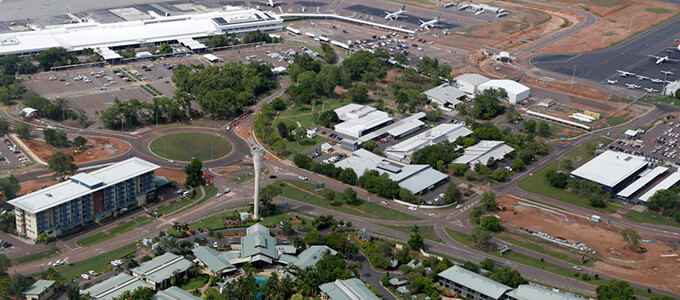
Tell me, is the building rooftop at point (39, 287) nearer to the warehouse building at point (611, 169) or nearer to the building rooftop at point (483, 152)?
the building rooftop at point (483, 152)

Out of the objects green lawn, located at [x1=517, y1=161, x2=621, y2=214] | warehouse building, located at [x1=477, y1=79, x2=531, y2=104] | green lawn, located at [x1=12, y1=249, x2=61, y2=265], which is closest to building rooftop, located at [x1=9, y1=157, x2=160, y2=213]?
green lawn, located at [x1=12, y1=249, x2=61, y2=265]

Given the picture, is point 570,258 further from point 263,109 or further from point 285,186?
point 263,109

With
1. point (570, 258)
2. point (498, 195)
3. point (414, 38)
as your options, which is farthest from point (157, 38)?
point (570, 258)

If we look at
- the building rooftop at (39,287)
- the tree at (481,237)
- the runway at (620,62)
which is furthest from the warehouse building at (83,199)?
the runway at (620,62)

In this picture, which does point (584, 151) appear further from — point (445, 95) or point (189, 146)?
point (189, 146)

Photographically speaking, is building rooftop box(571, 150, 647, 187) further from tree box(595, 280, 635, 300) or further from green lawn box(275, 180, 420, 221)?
green lawn box(275, 180, 420, 221)

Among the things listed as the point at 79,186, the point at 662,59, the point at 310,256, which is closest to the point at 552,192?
the point at 310,256

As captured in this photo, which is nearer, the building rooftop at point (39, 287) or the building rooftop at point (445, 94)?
the building rooftop at point (39, 287)
